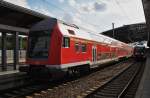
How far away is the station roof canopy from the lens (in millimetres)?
18138

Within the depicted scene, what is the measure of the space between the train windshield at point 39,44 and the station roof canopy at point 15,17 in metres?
4.25

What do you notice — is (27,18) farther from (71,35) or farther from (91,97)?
(91,97)

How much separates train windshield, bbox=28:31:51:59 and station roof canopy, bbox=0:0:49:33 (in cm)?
425

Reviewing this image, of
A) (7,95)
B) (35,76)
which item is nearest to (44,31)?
(35,76)

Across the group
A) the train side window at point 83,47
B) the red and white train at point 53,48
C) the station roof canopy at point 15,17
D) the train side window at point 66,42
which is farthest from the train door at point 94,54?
the train side window at point 66,42

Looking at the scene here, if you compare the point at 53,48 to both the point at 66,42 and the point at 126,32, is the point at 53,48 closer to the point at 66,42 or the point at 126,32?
the point at 66,42

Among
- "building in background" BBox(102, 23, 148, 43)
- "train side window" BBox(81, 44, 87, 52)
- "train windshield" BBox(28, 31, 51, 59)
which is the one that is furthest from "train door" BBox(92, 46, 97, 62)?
"building in background" BBox(102, 23, 148, 43)

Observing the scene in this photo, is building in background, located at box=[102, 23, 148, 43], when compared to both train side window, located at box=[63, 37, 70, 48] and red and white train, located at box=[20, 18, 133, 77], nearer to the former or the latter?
red and white train, located at box=[20, 18, 133, 77]

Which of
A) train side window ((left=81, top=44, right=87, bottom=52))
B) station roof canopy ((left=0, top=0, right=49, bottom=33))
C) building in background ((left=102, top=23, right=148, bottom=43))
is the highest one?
building in background ((left=102, top=23, right=148, bottom=43))

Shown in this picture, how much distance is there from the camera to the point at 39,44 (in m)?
14.0

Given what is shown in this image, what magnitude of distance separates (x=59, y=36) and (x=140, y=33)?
8351 centimetres

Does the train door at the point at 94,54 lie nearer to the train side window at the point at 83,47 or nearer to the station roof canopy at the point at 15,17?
the train side window at the point at 83,47

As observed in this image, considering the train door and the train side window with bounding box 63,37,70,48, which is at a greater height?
the train side window with bounding box 63,37,70,48

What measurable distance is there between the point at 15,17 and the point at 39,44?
23.8 ft
